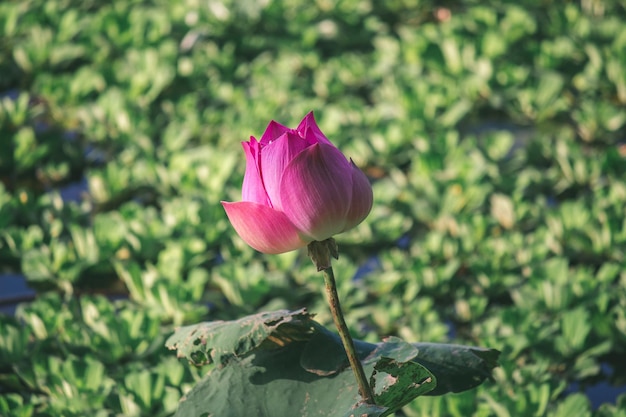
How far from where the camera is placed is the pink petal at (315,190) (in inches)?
33.3

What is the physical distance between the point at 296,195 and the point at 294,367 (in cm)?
Result: 27

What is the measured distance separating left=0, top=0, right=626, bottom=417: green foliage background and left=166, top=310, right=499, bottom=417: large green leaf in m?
0.30

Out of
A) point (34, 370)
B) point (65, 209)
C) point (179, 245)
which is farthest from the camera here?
point (65, 209)

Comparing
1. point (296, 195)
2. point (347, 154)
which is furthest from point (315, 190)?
point (347, 154)

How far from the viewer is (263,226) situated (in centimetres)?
86

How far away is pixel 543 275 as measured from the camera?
1.65 meters

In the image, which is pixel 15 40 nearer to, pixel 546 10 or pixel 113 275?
pixel 113 275

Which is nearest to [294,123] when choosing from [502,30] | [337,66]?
[337,66]

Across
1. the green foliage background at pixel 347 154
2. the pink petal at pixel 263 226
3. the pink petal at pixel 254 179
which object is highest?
the pink petal at pixel 254 179

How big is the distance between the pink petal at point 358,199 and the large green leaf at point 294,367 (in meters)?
0.14

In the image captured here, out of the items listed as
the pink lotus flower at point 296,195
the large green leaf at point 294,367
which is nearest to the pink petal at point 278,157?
the pink lotus flower at point 296,195

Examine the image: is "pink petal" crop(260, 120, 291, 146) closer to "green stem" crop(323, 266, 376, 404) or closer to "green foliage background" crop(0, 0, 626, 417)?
"green stem" crop(323, 266, 376, 404)

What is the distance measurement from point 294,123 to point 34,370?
3.43 feet

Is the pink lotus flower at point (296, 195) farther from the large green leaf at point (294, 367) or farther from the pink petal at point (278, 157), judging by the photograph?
the large green leaf at point (294, 367)
